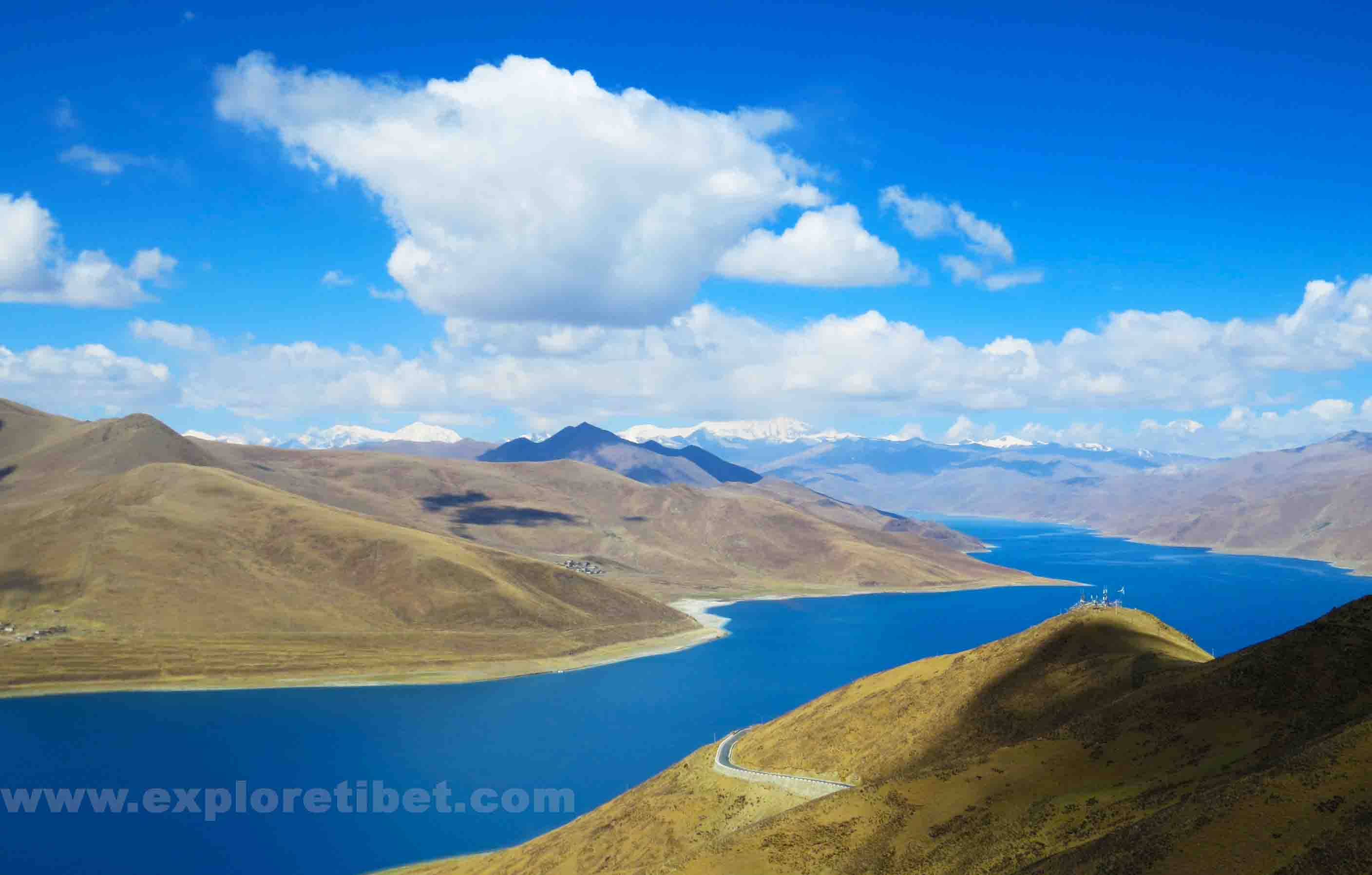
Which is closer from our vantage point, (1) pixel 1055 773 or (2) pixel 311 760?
(1) pixel 1055 773

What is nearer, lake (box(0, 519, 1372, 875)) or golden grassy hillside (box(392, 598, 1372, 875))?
golden grassy hillside (box(392, 598, 1372, 875))

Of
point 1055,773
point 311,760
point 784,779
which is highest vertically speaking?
point 1055,773

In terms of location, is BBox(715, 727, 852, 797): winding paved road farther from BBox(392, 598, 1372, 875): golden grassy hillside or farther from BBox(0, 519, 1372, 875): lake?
BBox(0, 519, 1372, 875): lake

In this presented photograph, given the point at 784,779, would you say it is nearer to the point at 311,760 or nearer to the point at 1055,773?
the point at 1055,773

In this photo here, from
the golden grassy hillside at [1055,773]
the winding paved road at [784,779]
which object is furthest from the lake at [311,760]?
the winding paved road at [784,779]

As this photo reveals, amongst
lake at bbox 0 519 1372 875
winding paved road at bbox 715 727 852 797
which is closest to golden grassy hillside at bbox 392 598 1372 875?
winding paved road at bbox 715 727 852 797

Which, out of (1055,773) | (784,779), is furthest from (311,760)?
(1055,773)
